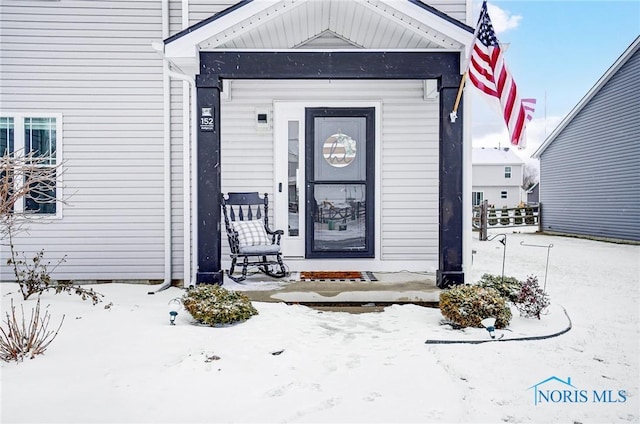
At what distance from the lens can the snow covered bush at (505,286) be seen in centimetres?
428

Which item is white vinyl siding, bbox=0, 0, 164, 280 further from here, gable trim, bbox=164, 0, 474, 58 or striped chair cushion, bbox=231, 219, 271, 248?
gable trim, bbox=164, 0, 474, 58

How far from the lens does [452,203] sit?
4.73m

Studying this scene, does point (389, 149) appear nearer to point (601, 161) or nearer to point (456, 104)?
point (456, 104)

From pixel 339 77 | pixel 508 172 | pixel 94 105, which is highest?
pixel 508 172

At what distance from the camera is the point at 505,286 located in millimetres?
4336

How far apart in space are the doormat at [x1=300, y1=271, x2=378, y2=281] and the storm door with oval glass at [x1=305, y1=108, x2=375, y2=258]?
27 cm

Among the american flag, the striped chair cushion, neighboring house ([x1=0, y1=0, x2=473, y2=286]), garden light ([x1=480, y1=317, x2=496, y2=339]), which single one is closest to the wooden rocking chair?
the striped chair cushion

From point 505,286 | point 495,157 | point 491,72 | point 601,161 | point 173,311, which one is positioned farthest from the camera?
point 495,157

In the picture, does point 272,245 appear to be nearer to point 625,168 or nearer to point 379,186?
point 379,186

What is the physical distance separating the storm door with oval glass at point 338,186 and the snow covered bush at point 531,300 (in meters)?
2.27

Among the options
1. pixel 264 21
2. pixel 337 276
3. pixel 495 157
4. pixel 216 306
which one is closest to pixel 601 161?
pixel 337 276

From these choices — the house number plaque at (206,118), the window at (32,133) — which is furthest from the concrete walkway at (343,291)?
the window at (32,133)

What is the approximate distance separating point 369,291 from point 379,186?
1.83 metres

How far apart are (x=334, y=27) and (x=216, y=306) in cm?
377
